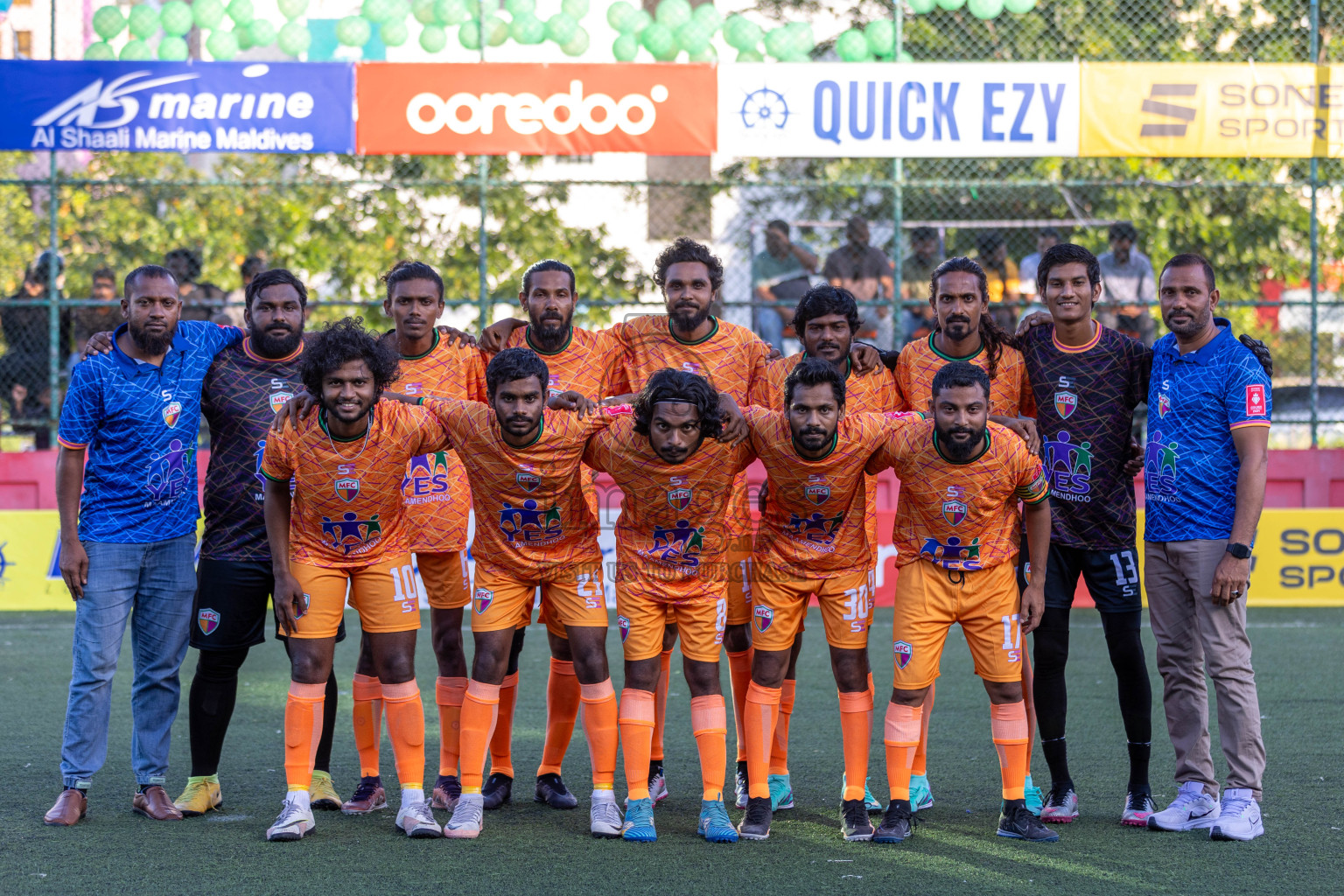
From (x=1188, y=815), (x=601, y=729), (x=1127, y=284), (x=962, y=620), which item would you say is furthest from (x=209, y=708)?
(x=1127, y=284)

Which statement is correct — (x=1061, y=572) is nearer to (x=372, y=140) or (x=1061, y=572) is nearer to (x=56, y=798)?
(x=56, y=798)

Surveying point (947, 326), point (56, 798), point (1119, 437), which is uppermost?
point (947, 326)

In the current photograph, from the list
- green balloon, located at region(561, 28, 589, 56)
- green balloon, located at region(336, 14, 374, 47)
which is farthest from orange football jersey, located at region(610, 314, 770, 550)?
green balloon, located at region(336, 14, 374, 47)

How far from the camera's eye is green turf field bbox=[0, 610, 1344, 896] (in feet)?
14.9

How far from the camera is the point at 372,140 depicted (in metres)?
11.1

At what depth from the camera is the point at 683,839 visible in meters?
5.09

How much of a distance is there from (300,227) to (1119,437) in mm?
9547

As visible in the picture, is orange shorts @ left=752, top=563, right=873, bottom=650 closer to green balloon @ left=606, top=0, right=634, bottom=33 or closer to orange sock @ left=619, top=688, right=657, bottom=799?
orange sock @ left=619, top=688, right=657, bottom=799

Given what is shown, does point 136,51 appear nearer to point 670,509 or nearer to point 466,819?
point 670,509

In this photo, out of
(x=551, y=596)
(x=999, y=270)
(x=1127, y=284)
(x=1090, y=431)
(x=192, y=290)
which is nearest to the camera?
(x=551, y=596)

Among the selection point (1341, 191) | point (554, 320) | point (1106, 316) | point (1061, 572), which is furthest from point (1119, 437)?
point (1341, 191)

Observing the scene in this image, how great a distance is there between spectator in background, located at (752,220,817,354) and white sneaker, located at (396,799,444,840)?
23.7 feet

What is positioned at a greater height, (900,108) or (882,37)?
(882,37)

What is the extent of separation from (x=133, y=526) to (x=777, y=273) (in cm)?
781
